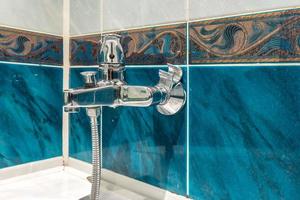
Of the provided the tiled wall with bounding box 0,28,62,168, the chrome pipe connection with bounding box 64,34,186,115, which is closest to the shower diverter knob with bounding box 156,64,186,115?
the chrome pipe connection with bounding box 64,34,186,115

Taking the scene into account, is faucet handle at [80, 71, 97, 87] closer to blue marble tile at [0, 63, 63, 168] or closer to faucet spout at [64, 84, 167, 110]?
faucet spout at [64, 84, 167, 110]

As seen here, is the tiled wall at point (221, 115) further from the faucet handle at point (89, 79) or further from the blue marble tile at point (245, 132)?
the faucet handle at point (89, 79)

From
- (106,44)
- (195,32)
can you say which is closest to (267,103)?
(195,32)

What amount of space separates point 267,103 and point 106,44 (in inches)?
11.5

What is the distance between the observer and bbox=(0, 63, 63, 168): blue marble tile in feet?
2.24

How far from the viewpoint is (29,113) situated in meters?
0.73

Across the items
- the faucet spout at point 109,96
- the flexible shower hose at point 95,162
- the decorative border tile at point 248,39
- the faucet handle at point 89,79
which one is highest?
the decorative border tile at point 248,39

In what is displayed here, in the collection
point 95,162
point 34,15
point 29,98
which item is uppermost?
point 34,15

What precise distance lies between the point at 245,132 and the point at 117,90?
0.22 meters

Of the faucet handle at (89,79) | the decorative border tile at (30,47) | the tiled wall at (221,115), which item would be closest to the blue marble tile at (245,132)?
the tiled wall at (221,115)

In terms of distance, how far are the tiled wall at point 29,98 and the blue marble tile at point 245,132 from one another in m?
0.41

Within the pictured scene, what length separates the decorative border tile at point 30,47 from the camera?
672mm

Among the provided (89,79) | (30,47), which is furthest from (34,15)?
(89,79)

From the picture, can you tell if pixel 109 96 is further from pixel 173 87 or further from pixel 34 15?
pixel 34 15
